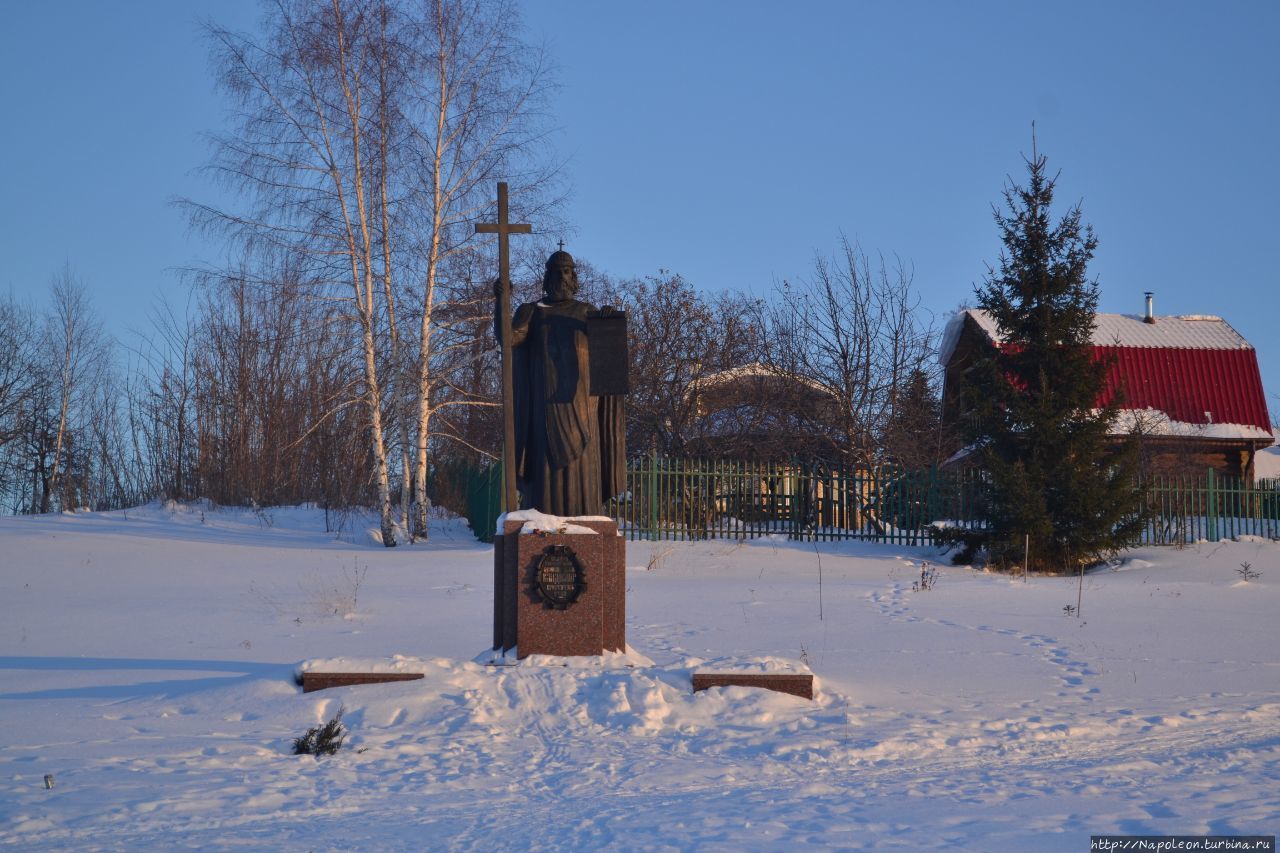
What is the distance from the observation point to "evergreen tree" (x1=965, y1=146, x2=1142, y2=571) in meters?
16.0

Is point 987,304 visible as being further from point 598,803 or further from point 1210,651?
point 598,803

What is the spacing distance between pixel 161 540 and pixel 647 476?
805cm

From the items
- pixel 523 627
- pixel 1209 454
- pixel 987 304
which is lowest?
pixel 523 627

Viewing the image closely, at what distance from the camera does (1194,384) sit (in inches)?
1063

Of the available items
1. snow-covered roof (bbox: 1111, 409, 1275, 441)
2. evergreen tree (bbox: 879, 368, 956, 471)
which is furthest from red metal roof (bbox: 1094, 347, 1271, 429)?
evergreen tree (bbox: 879, 368, 956, 471)

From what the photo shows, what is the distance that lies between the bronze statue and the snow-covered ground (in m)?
1.38

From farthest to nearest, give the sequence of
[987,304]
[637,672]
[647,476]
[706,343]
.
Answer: [706,343]
[647,476]
[987,304]
[637,672]

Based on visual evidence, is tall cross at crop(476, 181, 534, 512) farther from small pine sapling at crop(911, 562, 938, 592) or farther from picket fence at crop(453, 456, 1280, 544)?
picket fence at crop(453, 456, 1280, 544)

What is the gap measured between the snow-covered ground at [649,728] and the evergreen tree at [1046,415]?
3.92 metres

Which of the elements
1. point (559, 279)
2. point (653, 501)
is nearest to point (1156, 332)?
point (653, 501)

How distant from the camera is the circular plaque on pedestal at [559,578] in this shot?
7.24 meters

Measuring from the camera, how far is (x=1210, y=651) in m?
8.81

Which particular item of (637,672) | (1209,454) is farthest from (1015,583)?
(1209,454)

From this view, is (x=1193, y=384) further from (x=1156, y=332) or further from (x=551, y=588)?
(x=551, y=588)
